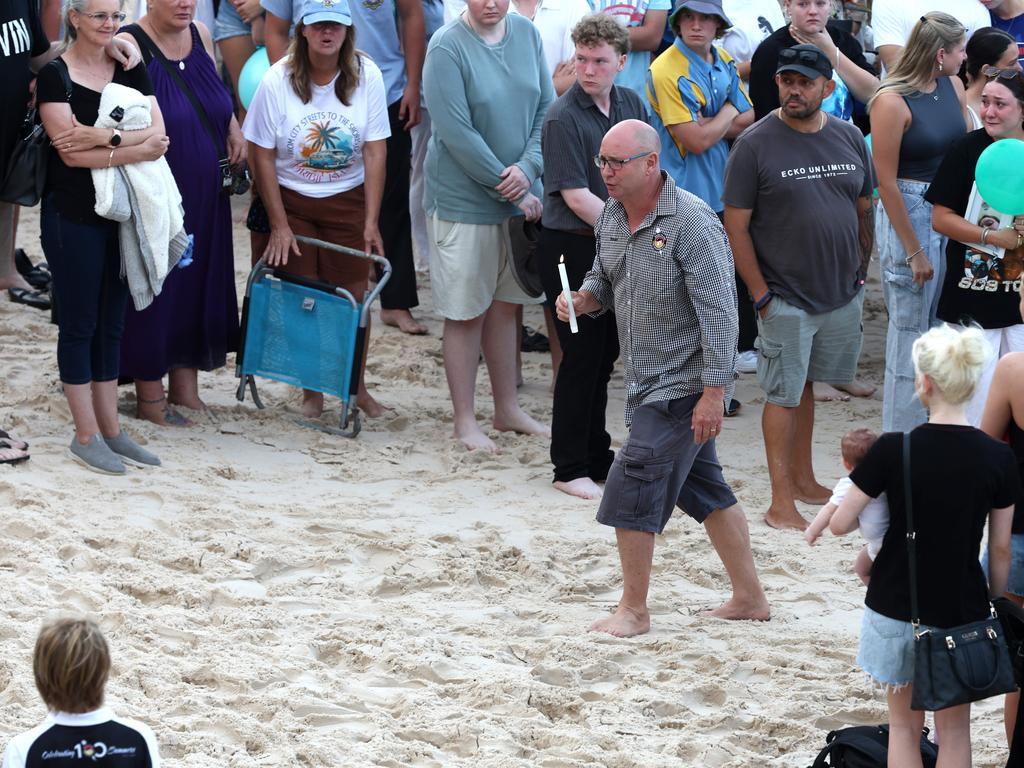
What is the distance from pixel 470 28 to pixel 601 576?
2.55 metres

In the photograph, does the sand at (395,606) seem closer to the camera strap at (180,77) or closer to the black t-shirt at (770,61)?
the camera strap at (180,77)

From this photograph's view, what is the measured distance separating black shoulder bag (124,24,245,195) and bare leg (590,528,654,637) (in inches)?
109

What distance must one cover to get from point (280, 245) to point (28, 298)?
7.35 ft

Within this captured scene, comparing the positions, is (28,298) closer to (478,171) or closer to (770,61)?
(478,171)

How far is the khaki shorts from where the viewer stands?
6.82 meters

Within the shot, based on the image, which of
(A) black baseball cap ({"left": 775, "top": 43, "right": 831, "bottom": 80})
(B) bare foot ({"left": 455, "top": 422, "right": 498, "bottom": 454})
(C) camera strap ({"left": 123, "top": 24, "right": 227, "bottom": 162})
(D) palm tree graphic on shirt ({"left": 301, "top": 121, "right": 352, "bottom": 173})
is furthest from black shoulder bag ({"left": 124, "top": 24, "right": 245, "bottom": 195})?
(A) black baseball cap ({"left": 775, "top": 43, "right": 831, "bottom": 80})

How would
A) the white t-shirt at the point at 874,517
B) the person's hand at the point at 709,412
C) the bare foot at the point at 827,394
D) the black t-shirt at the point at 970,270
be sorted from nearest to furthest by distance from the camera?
the white t-shirt at the point at 874,517 < the person's hand at the point at 709,412 < the black t-shirt at the point at 970,270 < the bare foot at the point at 827,394

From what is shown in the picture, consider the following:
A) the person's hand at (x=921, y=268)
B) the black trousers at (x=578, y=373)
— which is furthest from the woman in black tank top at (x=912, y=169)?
the black trousers at (x=578, y=373)

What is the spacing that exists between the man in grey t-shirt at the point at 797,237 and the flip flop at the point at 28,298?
4.16 metres

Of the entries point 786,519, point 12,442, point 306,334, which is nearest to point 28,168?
point 12,442

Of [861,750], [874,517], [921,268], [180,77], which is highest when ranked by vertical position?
[180,77]

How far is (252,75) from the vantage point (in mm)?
7605

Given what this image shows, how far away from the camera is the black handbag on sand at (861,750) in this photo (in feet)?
12.4

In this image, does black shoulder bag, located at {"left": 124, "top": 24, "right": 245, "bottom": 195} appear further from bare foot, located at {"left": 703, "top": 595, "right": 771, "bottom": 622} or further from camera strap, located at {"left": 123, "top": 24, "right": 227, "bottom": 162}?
bare foot, located at {"left": 703, "top": 595, "right": 771, "bottom": 622}
